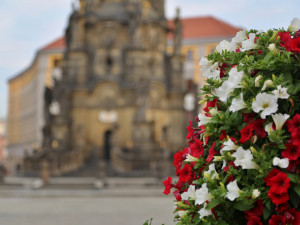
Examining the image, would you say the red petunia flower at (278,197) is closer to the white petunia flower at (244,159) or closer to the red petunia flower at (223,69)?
the white petunia flower at (244,159)

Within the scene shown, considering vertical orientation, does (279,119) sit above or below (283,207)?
above

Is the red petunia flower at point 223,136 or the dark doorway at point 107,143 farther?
the dark doorway at point 107,143

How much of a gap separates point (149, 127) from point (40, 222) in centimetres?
2023

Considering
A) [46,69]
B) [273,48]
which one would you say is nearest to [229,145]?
[273,48]

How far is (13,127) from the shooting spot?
75.5 m

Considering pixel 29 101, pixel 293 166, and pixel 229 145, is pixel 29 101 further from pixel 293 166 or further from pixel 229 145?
pixel 293 166

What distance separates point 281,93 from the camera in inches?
107

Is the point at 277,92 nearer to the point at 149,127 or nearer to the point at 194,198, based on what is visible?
the point at 194,198

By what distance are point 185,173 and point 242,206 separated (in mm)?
737

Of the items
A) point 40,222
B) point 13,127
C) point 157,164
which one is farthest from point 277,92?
point 13,127

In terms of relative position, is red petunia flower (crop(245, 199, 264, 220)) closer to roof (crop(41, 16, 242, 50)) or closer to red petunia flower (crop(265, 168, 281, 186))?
red petunia flower (crop(265, 168, 281, 186))

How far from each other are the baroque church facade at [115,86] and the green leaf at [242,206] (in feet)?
87.6

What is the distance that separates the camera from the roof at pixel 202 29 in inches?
2234

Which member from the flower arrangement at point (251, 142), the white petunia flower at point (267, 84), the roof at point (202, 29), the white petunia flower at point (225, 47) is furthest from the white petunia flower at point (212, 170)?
the roof at point (202, 29)
